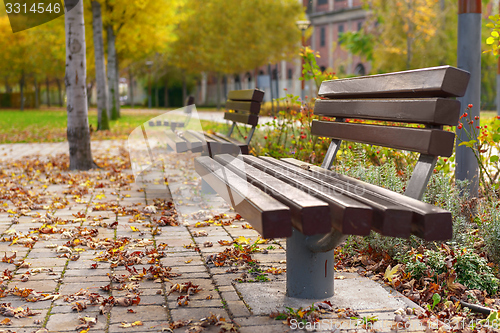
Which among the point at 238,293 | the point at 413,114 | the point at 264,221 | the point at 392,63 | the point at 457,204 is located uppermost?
the point at 392,63

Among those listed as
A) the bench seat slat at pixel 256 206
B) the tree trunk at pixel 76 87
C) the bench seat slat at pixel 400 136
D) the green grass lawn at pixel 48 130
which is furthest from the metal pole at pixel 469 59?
the tree trunk at pixel 76 87

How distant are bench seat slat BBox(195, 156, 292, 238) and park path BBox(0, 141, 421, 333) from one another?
22.9 inches

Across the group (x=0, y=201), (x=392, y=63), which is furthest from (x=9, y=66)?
(x=0, y=201)

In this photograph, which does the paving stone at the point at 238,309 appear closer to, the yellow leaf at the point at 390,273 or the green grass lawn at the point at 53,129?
the yellow leaf at the point at 390,273

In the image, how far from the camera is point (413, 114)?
2615 mm

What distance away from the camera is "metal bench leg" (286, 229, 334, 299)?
9.23 feet

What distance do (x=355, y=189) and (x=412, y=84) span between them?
0.59m

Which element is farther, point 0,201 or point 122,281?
point 0,201

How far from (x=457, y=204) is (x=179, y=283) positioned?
2.08 meters

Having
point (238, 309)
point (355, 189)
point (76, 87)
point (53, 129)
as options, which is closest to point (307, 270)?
point (238, 309)

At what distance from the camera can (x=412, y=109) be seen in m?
2.62

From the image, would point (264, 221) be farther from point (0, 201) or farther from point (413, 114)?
point (0, 201)

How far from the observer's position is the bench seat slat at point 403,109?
8.02 ft

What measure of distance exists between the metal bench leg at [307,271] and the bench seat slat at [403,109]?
0.82 metres
